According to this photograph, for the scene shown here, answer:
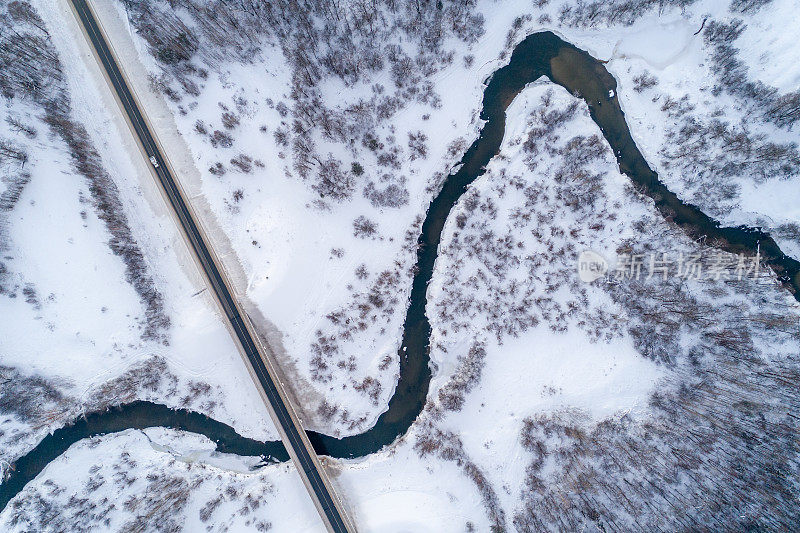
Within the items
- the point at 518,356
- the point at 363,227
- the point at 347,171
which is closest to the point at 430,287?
the point at 363,227

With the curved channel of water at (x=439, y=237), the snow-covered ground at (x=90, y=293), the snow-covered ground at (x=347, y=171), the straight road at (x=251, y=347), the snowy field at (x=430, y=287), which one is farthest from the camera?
the curved channel of water at (x=439, y=237)

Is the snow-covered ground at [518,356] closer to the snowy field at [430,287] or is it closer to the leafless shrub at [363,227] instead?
the snowy field at [430,287]

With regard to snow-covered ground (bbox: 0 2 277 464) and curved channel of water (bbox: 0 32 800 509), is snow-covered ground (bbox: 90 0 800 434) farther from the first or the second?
snow-covered ground (bbox: 0 2 277 464)

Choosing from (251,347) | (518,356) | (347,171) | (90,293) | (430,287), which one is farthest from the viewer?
(430,287)

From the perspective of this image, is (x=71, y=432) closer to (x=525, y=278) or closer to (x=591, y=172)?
(x=525, y=278)

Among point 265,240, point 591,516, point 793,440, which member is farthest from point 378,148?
point 793,440

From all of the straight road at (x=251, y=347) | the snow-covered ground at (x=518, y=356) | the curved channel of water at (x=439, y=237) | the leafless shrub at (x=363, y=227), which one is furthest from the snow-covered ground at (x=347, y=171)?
the snow-covered ground at (x=518, y=356)

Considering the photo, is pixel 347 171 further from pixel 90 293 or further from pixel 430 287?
pixel 90 293
